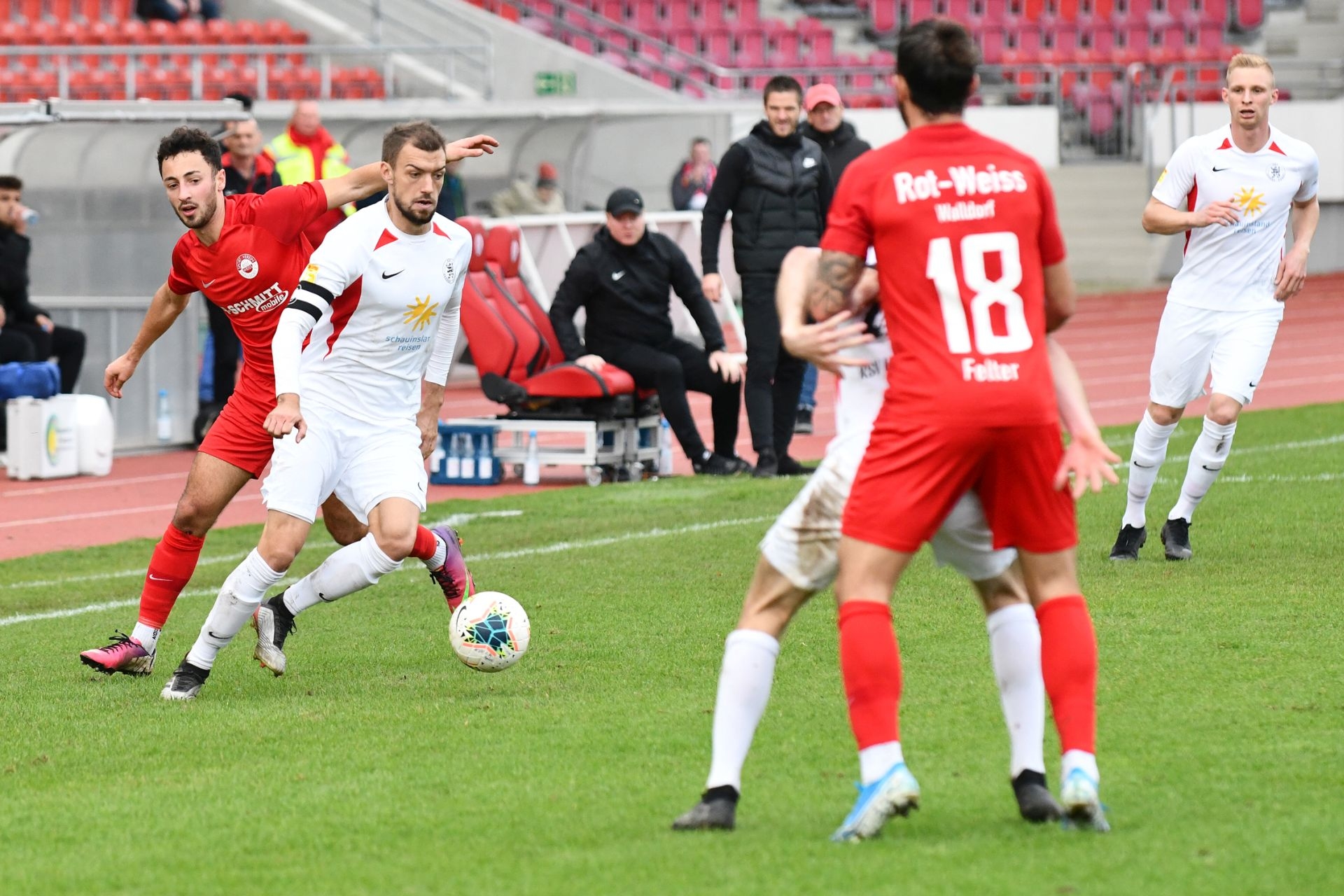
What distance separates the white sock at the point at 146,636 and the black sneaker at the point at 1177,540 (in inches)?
175

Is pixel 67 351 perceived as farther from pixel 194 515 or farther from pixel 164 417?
pixel 194 515

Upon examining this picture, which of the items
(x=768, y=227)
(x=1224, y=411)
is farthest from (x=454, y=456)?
(x=1224, y=411)

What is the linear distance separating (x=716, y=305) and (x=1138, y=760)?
1561 centimetres

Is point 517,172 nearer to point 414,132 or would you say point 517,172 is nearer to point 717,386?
point 717,386

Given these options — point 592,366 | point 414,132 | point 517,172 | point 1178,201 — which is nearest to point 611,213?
point 592,366

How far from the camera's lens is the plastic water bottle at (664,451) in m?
13.2

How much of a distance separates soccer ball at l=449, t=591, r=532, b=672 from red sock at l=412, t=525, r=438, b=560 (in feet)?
1.26

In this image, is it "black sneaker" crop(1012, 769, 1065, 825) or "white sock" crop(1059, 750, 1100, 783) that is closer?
"white sock" crop(1059, 750, 1100, 783)

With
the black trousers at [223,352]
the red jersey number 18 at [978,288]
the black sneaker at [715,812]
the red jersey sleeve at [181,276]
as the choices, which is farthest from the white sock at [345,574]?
the black trousers at [223,352]

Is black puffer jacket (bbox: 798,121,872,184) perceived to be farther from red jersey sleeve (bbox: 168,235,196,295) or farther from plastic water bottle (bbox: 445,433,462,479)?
red jersey sleeve (bbox: 168,235,196,295)

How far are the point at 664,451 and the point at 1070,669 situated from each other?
29.3 feet

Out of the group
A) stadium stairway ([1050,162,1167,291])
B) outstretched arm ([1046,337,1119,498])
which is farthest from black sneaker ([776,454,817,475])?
stadium stairway ([1050,162,1167,291])

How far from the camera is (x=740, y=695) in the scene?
4406 mm

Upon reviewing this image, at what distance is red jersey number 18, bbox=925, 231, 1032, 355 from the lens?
4219mm
